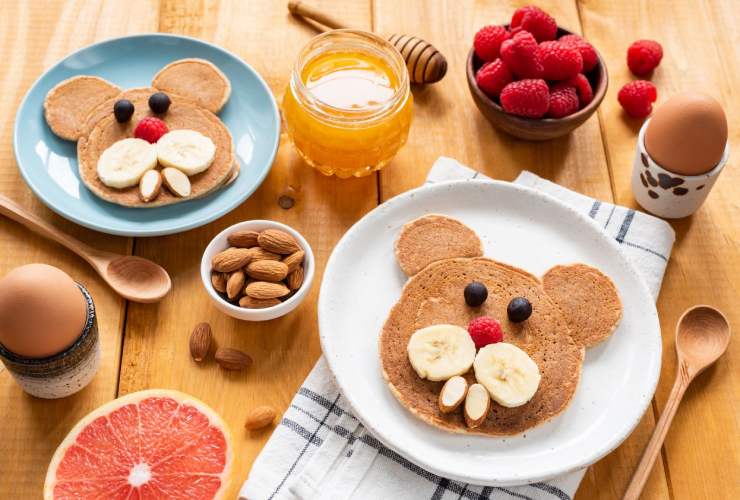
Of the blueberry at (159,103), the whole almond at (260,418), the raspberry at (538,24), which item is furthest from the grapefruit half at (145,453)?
the raspberry at (538,24)

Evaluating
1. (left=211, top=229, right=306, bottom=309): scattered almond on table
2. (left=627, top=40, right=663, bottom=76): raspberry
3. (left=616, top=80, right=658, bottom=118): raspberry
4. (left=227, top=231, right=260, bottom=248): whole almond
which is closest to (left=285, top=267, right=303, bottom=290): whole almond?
(left=211, top=229, right=306, bottom=309): scattered almond on table

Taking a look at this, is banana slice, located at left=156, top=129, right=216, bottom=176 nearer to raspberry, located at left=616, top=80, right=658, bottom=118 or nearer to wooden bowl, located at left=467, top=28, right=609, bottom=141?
wooden bowl, located at left=467, top=28, right=609, bottom=141

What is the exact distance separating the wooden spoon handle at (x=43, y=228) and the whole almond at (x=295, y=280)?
418mm

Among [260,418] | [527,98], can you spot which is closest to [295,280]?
[260,418]

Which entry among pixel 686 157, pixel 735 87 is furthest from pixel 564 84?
pixel 735 87

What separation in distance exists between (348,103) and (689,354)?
2.94ft

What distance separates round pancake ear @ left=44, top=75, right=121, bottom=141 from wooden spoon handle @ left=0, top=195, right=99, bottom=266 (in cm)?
20

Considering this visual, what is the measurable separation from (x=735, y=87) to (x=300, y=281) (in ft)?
4.16

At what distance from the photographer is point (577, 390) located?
1.66 meters

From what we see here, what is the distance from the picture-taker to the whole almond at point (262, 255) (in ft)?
5.76

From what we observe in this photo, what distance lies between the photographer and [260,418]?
1660 mm

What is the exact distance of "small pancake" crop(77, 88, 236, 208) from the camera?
6.13 ft

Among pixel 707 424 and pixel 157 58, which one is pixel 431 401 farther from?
pixel 157 58

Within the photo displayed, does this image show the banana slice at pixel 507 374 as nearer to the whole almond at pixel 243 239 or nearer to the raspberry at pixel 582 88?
the whole almond at pixel 243 239
